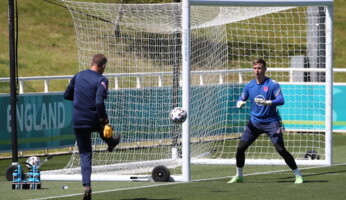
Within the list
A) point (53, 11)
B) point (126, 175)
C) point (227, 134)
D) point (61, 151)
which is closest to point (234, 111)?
point (227, 134)

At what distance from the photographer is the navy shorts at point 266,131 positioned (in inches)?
548

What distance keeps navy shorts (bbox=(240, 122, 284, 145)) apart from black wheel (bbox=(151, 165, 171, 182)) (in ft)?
4.18

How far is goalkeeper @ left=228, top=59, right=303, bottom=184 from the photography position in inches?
547

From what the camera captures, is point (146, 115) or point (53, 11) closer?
point (146, 115)

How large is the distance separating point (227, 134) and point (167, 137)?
4.56 meters

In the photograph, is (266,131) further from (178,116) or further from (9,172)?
(9,172)

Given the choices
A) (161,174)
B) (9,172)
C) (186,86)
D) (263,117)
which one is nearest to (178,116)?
(186,86)

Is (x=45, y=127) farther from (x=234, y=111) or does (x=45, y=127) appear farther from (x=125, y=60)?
(x=234, y=111)

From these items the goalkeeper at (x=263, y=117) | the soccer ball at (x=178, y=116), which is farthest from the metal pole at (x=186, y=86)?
the goalkeeper at (x=263, y=117)

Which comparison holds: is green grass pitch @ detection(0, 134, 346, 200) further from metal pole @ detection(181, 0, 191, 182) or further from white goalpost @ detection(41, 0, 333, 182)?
white goalpost @ detection(41, 0, 333, 182)

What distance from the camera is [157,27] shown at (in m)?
16.4

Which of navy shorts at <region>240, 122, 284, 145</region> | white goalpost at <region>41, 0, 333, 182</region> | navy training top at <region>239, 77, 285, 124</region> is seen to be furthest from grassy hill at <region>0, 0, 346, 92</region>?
navy training top at <region>239, 77, 285, 124</region>

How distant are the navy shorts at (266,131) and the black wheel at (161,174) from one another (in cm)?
127

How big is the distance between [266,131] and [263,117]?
22cm
